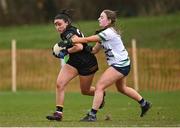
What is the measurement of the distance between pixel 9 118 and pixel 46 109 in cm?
340

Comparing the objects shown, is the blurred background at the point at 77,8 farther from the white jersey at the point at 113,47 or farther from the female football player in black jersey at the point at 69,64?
the white jersey at the point at 113,47

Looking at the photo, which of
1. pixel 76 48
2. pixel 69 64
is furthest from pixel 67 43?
pixel 69 64

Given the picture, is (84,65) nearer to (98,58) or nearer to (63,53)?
(63,53)

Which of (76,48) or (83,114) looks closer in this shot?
(76,48)

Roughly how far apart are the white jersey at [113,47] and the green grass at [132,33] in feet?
73.9

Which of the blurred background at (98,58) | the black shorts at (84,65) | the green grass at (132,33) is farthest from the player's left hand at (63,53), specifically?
the green grass at (132,33)

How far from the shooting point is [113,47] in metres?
13.7

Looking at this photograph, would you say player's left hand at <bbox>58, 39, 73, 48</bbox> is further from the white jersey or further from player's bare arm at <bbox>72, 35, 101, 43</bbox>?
the white jersey

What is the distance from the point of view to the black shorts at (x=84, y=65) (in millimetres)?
14117

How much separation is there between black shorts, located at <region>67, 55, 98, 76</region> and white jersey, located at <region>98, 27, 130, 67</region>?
19.7 inches

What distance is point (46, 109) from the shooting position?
1791 cm

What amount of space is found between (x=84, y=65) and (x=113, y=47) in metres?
0.74

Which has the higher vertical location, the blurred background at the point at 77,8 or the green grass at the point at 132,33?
the blurred background at the point at 77,8

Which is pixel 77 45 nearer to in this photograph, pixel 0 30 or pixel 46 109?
pixel 46 109
